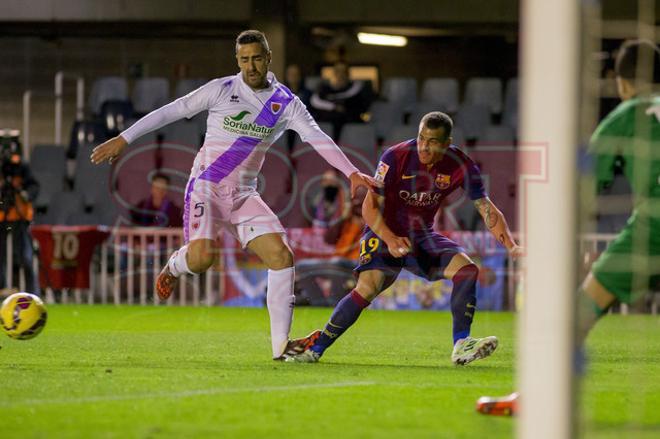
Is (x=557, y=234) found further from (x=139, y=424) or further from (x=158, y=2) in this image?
(x=158, y=2)

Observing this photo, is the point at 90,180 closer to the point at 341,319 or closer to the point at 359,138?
the point at 359,138

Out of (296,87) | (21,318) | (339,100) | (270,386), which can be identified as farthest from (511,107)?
(270,386)

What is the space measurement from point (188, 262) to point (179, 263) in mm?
106

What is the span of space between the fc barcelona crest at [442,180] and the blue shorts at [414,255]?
0.33 meters

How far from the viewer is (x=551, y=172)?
4195mm

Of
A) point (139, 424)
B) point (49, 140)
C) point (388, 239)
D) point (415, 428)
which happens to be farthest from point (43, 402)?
point (49, 140)

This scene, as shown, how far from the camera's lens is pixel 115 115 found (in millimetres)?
18953

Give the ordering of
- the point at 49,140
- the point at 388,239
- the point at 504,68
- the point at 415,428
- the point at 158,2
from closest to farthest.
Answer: the point at 415,428
the point at 388,239
the point at 158,2
the point at 49,140
the point at 504,68

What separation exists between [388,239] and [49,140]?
582 inches

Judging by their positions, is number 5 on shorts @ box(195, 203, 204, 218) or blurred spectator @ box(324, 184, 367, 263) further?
blurred spectator @ box(324, 184, 367, 263)

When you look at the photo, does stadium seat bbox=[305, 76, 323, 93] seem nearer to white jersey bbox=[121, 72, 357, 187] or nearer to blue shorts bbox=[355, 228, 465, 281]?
white jersey bbox=[121, 72, 357, 187]

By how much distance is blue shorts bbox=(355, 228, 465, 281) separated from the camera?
27.4 ft

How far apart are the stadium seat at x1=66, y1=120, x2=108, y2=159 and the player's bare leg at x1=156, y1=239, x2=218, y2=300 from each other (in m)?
9.57

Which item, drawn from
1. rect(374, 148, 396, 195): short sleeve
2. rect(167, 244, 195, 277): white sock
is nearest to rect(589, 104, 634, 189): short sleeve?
rect(374, 148, 396, 195): short sleeve
